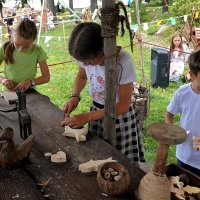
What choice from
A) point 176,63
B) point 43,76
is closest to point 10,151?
point 43,76

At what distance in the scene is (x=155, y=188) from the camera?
119cm

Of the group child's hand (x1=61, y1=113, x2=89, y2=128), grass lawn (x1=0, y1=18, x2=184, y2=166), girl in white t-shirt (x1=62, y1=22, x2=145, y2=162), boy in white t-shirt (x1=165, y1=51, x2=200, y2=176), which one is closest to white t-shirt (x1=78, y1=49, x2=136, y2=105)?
girl in white t-shirt (x1=62, y1=22, x2=145, y2=162)

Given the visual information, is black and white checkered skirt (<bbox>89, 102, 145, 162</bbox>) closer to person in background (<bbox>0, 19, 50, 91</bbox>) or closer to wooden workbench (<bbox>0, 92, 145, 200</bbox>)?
wooden workbench (<bbox>0, 92, 145, 200</bbox>)

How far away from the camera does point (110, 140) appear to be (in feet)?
6.08

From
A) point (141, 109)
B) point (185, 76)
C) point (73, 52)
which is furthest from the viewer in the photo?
point (185, 76)

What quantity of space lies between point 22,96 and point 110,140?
0.54 meters

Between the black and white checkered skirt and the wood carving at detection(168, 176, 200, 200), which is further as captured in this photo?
the black and white checkered skirt

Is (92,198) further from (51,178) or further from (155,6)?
(155,6)

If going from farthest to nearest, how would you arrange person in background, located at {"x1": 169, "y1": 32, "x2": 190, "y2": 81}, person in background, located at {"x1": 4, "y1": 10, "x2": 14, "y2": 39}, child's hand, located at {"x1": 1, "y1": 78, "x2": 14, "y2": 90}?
person in background, located at {"x1": 4, "y1": 10, "x2": 14, "y2": 39}, person in background, located at {"x1": 169, "y1": 32, "x2": 190, "y2": 81}, child's hand, located at {"x1": 1, "y1": 78, "x2": 14, "y2": 90}

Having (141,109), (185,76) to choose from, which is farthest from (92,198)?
(185,76)

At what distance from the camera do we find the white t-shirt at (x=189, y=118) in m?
1.84

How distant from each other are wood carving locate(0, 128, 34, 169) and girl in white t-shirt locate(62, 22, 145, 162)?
0.33m

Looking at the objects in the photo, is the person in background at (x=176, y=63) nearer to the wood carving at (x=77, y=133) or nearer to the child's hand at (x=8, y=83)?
the child's hand at (x=8, y=83)

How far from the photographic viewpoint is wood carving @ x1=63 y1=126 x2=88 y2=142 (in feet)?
5.77
